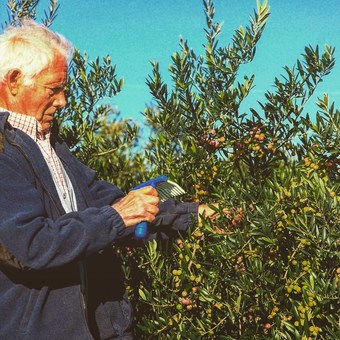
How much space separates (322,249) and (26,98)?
143 cm

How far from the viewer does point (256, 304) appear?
3.59m

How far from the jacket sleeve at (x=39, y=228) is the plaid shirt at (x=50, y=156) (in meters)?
0.27

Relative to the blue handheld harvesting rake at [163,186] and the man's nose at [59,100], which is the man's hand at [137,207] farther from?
the man's nose at [59,100]

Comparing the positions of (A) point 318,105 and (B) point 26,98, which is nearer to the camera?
(B) point 26,98

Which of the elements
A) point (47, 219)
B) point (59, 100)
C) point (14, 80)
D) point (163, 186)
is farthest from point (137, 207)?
point (14, 80)

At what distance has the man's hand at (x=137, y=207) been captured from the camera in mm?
3150

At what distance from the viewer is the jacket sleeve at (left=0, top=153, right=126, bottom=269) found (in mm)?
2920

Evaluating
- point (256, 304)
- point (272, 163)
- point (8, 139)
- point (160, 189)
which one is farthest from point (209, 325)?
point (8, 139)

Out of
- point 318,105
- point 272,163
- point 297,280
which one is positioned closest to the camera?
point 297,280

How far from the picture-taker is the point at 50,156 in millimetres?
3447

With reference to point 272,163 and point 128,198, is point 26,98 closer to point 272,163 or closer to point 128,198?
point 128,198

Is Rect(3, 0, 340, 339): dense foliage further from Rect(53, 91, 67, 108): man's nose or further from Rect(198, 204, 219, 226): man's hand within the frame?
Rect(53, 91, 67, 108): man's nose

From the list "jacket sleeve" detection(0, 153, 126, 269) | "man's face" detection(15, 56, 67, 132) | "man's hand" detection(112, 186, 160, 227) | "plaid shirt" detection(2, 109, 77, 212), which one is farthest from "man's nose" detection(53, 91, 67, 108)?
"man's hand" detection(112, 186, 160, 227)

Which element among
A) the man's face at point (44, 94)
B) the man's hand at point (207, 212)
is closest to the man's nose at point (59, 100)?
the man's face at point (44, 94)
